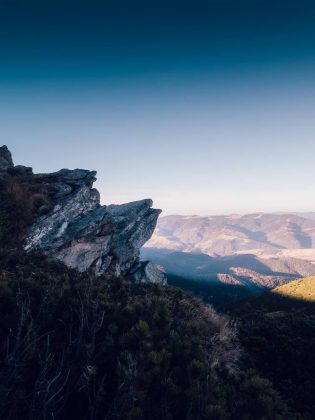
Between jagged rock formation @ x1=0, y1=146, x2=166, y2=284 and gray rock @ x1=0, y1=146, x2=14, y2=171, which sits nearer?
jagged rock formation @ x1=0, y1=146, x2=166, y2=284

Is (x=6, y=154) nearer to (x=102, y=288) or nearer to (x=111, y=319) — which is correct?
Result: (x=102, y=288)

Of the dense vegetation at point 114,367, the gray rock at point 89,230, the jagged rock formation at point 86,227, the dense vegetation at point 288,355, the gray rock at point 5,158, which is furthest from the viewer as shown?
the gray rock at point 5,158

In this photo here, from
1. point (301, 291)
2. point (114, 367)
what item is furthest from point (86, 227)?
point (301, 291)

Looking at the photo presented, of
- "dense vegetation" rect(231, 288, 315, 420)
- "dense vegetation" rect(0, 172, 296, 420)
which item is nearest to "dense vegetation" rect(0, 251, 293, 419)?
"dense vegetation" rect(0, 172, 296, 420)

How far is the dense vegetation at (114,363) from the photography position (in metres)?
7.05

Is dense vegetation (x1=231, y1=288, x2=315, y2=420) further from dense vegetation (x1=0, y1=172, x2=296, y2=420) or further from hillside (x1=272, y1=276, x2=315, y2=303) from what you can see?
hillside (x1=272, y1=276, x2=315, y2=303)

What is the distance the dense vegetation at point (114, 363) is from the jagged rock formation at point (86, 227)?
940 cm

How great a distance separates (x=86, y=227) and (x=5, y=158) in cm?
1385

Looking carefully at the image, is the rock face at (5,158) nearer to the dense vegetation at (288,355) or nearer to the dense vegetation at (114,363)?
the dense vegetation at (114,363)

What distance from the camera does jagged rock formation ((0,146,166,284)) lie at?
83.1 ft

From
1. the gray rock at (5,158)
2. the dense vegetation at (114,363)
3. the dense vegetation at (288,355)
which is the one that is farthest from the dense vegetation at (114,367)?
the gray rock at (5,158)

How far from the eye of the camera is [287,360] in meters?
13.5

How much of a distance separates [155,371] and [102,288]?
25.5 feet

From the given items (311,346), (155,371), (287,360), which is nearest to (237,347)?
→ (287,360)
